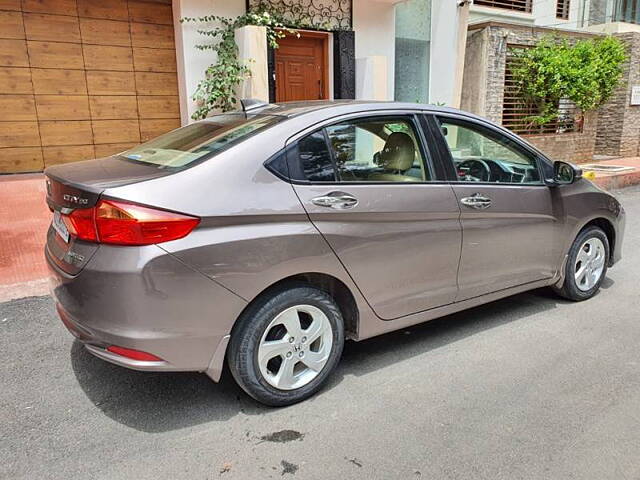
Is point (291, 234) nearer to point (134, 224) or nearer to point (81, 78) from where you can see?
point (134, 224)

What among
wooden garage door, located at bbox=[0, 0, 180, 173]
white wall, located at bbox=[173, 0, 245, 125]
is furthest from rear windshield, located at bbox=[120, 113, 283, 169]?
wooden garage door, located at bbox=[0, 0, 180, 173]

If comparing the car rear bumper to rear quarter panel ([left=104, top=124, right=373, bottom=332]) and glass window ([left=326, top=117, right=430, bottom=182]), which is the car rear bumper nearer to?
rear quarter panel ([left=104, top=124, right=373, bottom=332])

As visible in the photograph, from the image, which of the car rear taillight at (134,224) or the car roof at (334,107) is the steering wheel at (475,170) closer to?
the car roof at (334,107)

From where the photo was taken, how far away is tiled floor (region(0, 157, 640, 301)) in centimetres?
486

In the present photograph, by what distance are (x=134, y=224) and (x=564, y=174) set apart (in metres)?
3.23

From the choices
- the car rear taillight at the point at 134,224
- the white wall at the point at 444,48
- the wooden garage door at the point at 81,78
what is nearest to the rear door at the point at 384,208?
the car rear taillight at the point at 134,224

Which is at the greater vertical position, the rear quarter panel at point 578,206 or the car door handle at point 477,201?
the car door handle at point 477,201

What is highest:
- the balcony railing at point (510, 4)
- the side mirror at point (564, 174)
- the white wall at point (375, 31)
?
the balcony railing at point (510, 4)

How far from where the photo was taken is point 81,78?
820 centimetres

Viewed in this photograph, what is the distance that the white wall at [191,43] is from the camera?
27.5 feet

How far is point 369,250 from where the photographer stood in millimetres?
3174

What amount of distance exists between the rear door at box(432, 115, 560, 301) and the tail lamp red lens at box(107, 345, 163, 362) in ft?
6.81

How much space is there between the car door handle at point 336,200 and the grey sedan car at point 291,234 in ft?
0.03

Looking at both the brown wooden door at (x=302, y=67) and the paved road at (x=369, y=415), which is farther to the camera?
the brown wooden door at (x=302, y=67)
